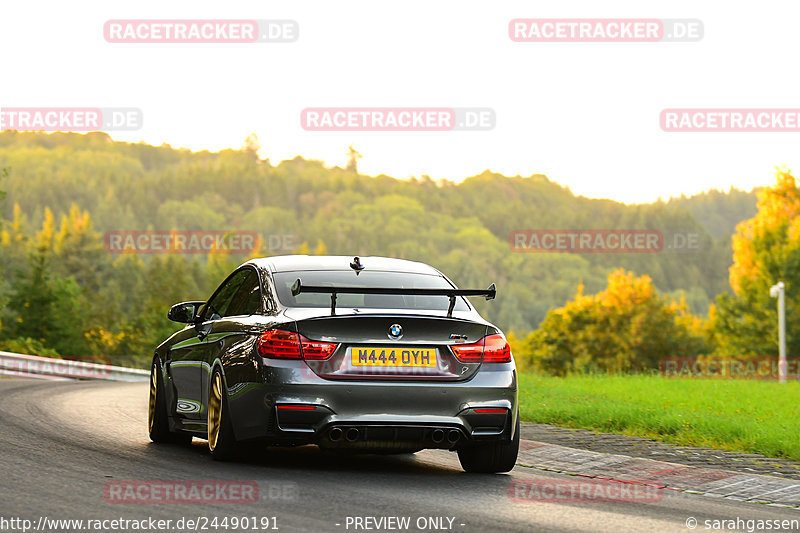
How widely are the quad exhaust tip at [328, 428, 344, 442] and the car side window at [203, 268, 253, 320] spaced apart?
203 centimetres

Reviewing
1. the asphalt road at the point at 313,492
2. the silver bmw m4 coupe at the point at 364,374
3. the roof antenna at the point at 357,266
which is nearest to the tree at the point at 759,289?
the asphalt road at the point at 313,492

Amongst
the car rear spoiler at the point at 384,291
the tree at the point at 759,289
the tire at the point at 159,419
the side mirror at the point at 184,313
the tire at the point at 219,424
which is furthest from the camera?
the tree at the point at 759,289

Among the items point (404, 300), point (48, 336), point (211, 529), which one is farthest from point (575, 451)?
point (48, 336)

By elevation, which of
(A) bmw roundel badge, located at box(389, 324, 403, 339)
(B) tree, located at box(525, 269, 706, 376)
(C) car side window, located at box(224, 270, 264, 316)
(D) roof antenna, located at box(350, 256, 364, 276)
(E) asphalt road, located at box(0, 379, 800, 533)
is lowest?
(B) tree, located at box(525, 269, 706, 376)

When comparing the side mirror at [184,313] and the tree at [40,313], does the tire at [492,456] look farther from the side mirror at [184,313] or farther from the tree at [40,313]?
the tree at [40,313]

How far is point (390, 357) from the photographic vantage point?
782cm

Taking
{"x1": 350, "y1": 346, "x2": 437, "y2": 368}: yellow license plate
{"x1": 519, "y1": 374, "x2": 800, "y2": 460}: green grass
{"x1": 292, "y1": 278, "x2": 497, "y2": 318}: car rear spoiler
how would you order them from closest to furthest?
1. {"x1": 350, "y1": 346, "x2": 437, "y2": 368}: yellow license plate
2. {"x1": 292, "y1": 278, "x2": 497, "y2": 318}: car rear spoiler
3. {"x1": 519, "y1": 374, "x2": 800, "y2": 460}: green grass

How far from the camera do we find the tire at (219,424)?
829 centimetres

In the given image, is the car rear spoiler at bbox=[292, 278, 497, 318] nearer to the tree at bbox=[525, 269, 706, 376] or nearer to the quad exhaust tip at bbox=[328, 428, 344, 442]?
the quad exhaust tip at bbox=[328, 428, 344, 442]

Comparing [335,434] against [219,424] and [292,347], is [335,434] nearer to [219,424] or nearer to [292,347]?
[292,347]

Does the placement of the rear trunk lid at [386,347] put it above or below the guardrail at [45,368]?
above

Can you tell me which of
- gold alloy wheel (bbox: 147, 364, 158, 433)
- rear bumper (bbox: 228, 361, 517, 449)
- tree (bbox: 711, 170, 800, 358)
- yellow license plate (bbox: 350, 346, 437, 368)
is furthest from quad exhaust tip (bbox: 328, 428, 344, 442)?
tree (bbox: 711, 170, 800, 358)

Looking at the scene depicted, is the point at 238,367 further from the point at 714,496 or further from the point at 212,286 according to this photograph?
the point at 212,286

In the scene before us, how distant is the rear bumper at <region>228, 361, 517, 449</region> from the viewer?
7.69 m
